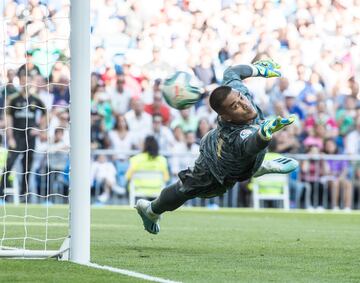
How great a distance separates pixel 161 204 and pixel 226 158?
1014 mm

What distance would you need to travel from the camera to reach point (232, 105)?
903cm

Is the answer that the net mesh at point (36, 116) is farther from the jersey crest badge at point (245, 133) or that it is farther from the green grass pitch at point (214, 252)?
the jersey crest badge at point (245, 133)

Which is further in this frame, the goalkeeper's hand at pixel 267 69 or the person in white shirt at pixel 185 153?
the person in white shirt at pixel 185 153

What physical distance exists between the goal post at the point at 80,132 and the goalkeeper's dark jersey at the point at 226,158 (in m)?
1.42

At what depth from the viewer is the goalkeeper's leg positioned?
9.80 m

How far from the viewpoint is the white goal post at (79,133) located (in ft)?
27.2

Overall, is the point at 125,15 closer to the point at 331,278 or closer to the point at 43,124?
the point at 43,124

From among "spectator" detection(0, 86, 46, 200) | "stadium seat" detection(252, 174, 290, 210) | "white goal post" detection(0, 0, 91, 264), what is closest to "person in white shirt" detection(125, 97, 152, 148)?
"spectator" detection(0, 86, 46, 200)

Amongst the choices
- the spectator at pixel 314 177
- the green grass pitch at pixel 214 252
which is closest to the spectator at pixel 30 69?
the green grass pitch at pixel 214 252

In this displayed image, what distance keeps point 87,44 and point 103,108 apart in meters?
13.2

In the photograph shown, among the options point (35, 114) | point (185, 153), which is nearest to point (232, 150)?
point (35, 114)

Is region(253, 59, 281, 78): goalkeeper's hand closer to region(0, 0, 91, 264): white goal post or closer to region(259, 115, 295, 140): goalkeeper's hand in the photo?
region(259, 115, 295, 140): goalkeeper's hand

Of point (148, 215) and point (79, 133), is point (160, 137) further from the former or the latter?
point (79, 133)

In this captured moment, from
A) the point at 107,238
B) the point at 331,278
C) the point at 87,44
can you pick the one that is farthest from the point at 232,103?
the point at 107,238
